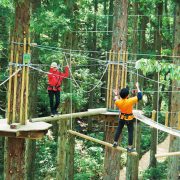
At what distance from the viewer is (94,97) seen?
2080 centimetres

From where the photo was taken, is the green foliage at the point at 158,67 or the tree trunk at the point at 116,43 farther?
the tree trunk at the point at 116,43

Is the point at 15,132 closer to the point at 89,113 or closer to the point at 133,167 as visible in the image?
the point at 89,113

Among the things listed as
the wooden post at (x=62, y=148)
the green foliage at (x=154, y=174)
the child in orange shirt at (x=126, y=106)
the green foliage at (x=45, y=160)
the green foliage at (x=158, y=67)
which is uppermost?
the green foliage at (x=158, y=67)

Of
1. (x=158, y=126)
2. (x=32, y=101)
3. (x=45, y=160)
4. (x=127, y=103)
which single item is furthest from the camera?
(x=45, y=160)

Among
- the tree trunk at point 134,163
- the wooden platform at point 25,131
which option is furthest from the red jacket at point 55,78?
the tree trunk at point 134,163

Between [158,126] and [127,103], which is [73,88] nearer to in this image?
[158,126]

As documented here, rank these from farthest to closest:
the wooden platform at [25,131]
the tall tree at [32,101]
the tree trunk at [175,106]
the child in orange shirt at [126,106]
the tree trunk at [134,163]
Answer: the tree trunk at [134,163], the tall tree at [32,101], the tree trunk at [175,106], the child in orange shirt at [126,106], the wooden platform at [25,131]

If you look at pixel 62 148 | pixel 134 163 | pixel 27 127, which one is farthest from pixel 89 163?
pixel 27 127

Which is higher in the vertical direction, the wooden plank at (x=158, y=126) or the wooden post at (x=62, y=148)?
the wooden plank at (x=158, y=126)

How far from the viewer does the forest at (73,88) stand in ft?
22.1

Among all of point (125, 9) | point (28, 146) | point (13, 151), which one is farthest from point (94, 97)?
point (13, 151)

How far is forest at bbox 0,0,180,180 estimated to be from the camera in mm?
6727

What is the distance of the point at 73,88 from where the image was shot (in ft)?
42.5

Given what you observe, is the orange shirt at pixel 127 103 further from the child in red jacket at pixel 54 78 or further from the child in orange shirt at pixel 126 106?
the child in red jacket at pixel 54 78
